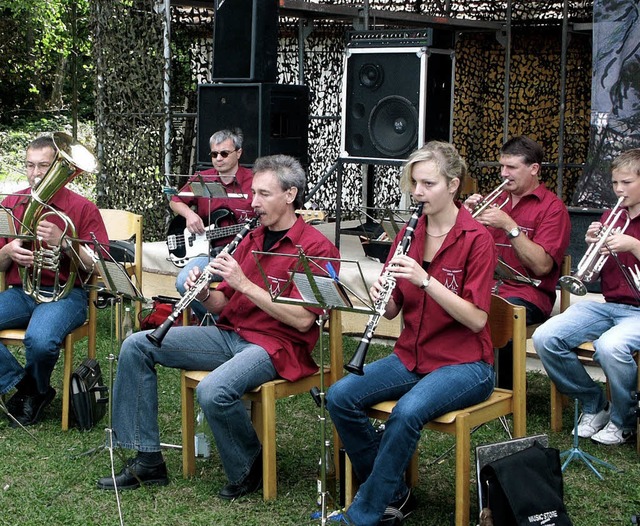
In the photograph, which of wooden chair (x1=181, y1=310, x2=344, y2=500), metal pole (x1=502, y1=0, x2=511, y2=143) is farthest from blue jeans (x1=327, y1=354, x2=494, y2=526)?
metal pole (x1=502, y1=0, x2=511, y2=143)

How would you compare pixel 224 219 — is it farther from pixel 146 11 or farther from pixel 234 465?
pixel 146 11

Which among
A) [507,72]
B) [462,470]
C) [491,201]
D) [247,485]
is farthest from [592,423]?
[507,72]

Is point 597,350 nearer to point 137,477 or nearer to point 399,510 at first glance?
point 399,510

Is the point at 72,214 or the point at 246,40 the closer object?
the point at 72,214

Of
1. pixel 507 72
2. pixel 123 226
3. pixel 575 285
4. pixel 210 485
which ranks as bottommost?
pixel 210 485

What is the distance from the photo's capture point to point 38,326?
4.53 metres

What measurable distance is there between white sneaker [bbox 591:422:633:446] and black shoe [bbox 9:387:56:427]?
2533 mm

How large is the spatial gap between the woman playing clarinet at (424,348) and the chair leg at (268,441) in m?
0.33

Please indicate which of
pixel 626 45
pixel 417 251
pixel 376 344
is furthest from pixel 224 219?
pixel 626 45

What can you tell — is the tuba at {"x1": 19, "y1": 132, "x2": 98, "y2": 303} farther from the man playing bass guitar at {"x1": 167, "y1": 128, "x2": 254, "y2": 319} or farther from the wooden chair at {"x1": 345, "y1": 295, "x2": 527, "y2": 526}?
the wooden chair at {"x1": 345, "y1": 295, "x2": 527, "y2": 526}

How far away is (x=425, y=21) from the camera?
795 cm

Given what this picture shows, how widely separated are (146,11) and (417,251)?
4.75m

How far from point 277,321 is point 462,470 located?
96cm

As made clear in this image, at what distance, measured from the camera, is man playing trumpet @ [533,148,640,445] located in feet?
13.6
